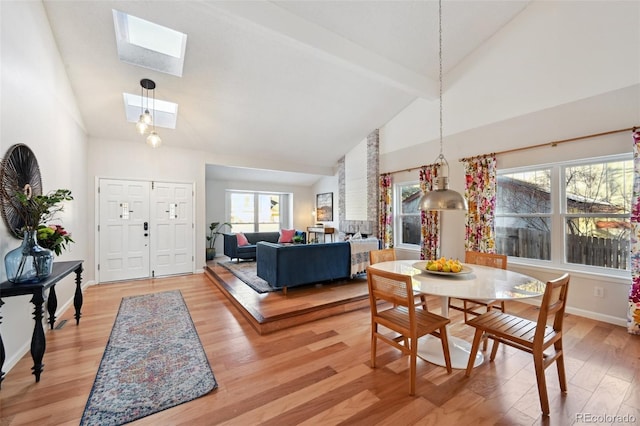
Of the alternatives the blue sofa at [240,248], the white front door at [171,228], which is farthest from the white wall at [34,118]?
the blue sofa at [240,248]

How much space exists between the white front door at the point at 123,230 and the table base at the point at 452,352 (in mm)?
5226

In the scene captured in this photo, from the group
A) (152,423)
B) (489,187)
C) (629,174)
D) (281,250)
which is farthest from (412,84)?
(152,423)

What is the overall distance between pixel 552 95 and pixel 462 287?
10.9 ft

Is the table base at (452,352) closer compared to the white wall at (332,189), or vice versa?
the table base at (452,352)

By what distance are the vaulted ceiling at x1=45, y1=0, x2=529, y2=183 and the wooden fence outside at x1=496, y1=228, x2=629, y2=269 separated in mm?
2787

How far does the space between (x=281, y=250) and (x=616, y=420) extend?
3359 mm

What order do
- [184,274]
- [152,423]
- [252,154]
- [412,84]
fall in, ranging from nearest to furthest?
1. [152,423]
2. [412,84]
3. [184,274]
4. [252,154]

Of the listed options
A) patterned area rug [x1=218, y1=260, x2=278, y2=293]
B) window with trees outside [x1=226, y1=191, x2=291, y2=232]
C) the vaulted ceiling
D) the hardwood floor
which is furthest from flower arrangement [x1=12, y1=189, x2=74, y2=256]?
window with trees outside [x1=226, y1=191, x2=291, y2=232]

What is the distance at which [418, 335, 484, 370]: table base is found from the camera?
2.31m

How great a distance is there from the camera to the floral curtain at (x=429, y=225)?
481cm

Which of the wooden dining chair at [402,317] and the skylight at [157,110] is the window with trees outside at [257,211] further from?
the wooden dining chair at [402,317]

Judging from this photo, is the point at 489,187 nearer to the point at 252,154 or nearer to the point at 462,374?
the point at 462,374

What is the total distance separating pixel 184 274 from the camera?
5570mm

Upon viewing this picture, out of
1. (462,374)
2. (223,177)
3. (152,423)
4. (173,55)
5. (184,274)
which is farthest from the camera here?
(223,177)
